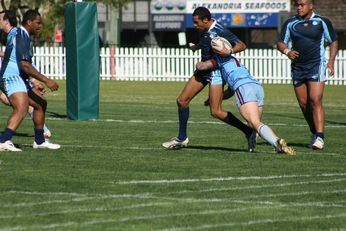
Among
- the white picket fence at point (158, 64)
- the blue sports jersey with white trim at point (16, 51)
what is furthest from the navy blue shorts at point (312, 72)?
the white picket fence at point (158, 64)

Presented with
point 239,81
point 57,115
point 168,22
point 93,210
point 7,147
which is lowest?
point 168,22

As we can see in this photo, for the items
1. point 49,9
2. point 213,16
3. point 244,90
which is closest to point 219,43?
Result: point 244,90

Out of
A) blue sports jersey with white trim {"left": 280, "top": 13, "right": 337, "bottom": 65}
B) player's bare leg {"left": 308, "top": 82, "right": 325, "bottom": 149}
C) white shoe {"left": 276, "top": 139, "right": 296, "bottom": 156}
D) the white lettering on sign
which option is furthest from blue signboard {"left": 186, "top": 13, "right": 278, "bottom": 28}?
white shoe {"left": 276, "top": 139, "right": 296, "bottom": 156}

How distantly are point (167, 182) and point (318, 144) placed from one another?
14.9 ft

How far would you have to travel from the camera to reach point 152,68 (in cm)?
4550

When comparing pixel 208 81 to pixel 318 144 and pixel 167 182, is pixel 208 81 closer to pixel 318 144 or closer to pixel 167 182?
pixel 318 144

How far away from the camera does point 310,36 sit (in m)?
16.3

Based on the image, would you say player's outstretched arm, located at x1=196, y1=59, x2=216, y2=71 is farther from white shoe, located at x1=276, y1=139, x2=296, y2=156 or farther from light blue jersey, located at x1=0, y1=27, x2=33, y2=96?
light blue jersey, located at x1=0, y1=27, x2=33, y2=96

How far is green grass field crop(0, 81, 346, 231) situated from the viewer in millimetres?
9391

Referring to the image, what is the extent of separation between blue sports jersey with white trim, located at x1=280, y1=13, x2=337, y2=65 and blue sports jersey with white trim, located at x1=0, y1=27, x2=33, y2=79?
3637mm

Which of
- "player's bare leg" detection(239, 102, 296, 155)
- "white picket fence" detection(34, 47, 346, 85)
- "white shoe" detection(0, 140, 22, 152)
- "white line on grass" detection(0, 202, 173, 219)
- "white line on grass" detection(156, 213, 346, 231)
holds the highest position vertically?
"white line on grass" detection(156, 213, 346, 231)

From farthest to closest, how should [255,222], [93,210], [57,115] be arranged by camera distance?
[57,115]
[93,210]
[255,222]

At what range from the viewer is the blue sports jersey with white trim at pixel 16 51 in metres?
15.0

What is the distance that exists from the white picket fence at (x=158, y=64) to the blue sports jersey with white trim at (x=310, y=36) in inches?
1066
